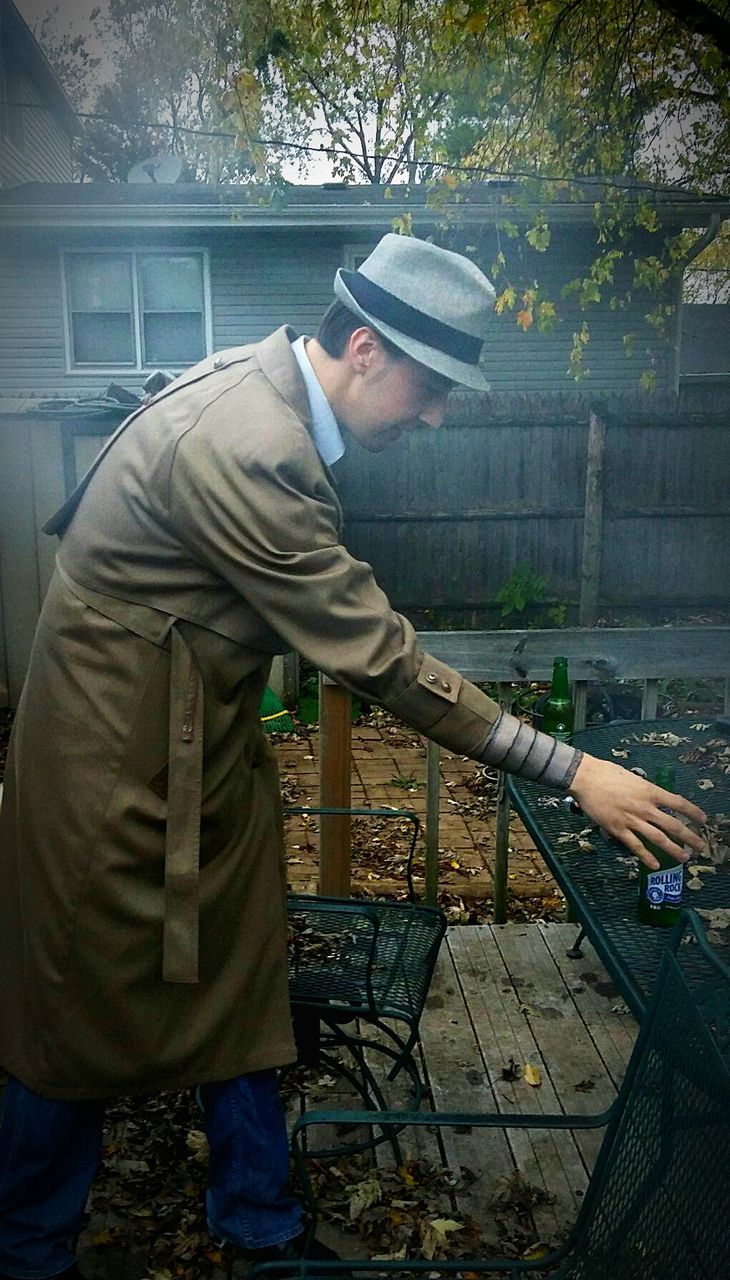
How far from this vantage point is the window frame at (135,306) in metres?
12.0

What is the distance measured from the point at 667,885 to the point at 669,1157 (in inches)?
29.5

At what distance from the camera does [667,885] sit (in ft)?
6.81

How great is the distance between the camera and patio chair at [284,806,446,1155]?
236 centimetres

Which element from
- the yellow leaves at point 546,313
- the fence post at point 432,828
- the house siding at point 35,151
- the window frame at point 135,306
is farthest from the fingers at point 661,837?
the house siding at point 35,151

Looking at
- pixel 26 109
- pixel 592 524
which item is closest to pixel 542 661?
pixel 592 524

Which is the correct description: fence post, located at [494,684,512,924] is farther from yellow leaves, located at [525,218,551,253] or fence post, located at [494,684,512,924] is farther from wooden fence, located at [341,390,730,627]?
wooden fence, located at [341,390,730,627]

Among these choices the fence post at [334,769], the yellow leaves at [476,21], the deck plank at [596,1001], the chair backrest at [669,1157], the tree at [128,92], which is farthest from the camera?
the tree at [128,92]

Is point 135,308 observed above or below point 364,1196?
above

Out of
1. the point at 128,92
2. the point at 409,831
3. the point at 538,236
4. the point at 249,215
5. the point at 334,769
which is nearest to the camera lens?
the point at 334,769

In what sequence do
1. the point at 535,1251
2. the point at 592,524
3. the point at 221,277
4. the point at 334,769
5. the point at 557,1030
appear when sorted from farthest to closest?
the point at 221,277, the point at 592,524, the point at 334,769, the point at 557,1030, the point at 535,1251

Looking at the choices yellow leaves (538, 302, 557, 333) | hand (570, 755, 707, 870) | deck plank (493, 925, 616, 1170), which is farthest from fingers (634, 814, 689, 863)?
yellow leaves (538, 302, 557, 333)

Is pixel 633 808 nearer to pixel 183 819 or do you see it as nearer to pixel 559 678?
pixel 183 819

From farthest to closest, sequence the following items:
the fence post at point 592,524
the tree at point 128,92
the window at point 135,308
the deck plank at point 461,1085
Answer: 1. the tree at point 128,92
2. the window at point 135,308
3. the fence post at point 592,524
4. the deck plank at point 461,1085

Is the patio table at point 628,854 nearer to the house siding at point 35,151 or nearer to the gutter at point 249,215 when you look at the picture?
the gutter at point 249,215
